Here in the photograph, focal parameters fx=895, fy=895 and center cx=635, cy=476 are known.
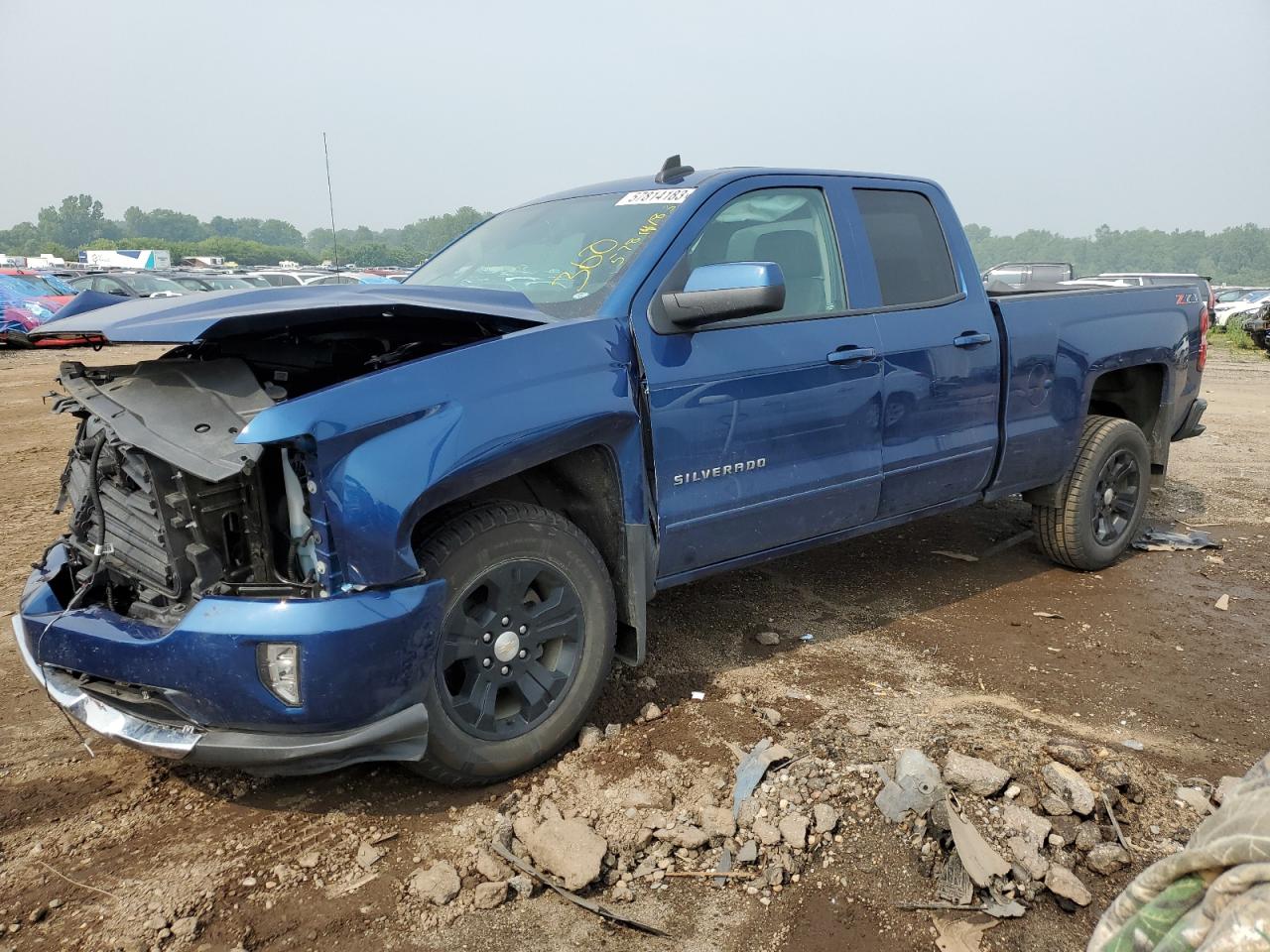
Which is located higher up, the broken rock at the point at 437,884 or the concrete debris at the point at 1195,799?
the broken rock at the point at 437,884

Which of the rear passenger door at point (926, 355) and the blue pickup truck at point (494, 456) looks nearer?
the blue pickup truck at point (494, 456)

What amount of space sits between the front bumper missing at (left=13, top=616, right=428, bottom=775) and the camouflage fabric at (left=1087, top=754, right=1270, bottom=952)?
172cm

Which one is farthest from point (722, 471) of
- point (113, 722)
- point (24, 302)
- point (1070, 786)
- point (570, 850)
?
point (24, 302)

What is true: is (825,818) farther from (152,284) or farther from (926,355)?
(152,284)

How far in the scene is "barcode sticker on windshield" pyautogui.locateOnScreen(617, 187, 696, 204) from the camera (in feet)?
11.2

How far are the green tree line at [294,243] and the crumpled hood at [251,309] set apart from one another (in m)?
57.8

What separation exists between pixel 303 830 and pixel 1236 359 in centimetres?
2138

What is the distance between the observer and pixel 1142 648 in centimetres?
402

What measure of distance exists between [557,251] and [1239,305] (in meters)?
30.0

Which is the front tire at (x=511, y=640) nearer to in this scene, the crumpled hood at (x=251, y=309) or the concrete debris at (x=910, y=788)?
the crumpled hood at (x=251, y=309)

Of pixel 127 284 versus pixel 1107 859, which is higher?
pixel 127 284

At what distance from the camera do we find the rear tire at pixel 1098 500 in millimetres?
4797

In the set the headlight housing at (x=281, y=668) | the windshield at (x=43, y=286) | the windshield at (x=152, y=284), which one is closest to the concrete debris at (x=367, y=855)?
the headlight housing at (x=281, y=668)

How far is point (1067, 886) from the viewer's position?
2365 millimetres
